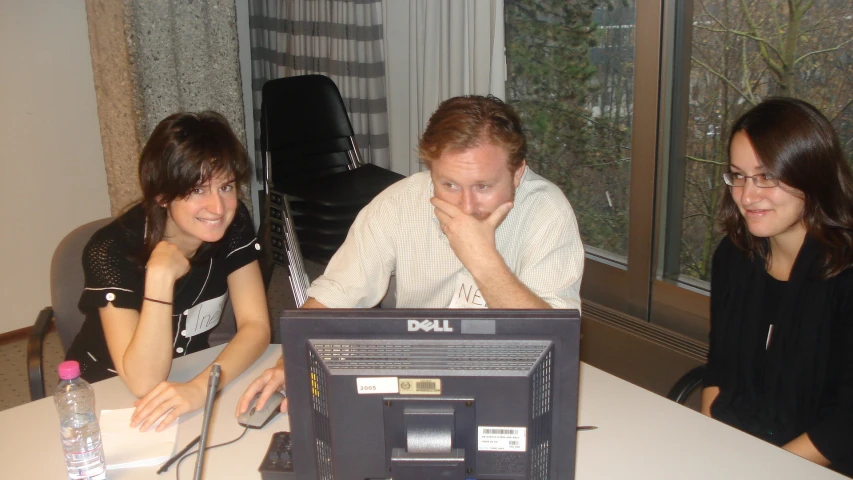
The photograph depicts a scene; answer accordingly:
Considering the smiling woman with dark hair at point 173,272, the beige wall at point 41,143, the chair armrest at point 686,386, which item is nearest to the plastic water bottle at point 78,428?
the smiling woman with dark hair at point 173,272

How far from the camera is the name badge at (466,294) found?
1.76 m

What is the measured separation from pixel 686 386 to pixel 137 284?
1.35 metres

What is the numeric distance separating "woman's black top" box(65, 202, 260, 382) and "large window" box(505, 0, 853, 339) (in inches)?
61.3

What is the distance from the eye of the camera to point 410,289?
6.14 feet

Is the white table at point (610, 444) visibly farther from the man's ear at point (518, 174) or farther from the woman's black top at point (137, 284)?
the man's ear at point (518, 174)

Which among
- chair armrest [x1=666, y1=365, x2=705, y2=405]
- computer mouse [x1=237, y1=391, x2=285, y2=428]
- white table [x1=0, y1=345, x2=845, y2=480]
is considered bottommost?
chair armrest [x1=666, y1=365, x2=705, y2=405]

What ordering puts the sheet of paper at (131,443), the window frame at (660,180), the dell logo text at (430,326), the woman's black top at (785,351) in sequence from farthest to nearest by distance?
the window frame at (660,180) → the woman's black top at (785,351) → the sheet of paper at (131,443) → the dell logo text at (430,326)

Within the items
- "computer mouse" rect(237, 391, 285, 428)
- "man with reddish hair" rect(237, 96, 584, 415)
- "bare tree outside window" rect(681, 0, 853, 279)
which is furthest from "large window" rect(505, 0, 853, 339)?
"computer mouse" rect(237, 391, 285, 428)

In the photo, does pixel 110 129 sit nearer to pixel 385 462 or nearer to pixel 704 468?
pixel 385 462

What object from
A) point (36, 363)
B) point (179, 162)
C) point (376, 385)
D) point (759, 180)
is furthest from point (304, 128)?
point (376, 385)

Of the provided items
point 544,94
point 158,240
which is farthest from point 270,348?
point 544,94

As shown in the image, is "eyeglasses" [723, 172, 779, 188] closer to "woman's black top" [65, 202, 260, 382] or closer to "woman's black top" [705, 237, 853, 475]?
"woman's black top" [705, 237, 853, 475]

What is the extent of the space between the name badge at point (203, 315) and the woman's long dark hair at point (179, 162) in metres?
0.20

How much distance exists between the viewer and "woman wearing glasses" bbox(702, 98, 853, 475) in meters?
A: 1.57
